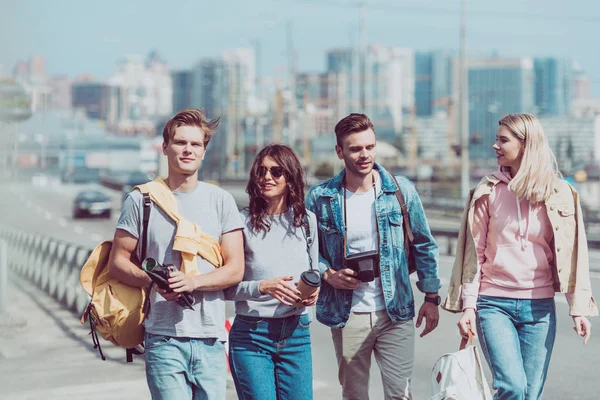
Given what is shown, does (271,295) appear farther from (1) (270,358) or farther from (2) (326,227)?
(2) (326,227)

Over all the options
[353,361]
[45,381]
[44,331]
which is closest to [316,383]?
[45,381]

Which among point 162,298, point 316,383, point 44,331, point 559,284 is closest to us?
point 162,298

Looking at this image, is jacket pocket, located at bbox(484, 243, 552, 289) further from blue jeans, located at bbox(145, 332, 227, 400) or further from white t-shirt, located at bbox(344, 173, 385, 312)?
blue jeans, located at bbox(145, 332, 227, 400)

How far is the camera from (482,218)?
4820 millimetres

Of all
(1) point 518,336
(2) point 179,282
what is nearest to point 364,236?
(1) point 518,336

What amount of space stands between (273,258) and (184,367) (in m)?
0.60

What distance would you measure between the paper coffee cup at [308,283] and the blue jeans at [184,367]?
0.40 meters

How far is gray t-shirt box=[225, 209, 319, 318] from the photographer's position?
441 centimetres

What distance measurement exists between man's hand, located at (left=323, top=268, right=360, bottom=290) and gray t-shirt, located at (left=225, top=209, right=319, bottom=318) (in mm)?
260

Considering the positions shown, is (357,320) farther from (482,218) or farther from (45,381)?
(45,381)

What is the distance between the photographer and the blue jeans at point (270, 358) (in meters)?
4.39

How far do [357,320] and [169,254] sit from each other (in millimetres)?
1083

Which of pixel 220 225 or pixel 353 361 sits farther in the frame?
pixel 353 361

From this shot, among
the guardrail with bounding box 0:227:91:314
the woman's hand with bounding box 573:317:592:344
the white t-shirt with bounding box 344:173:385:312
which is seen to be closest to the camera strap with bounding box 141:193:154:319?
the white t-shirt with bounding box 344:173:385:312
